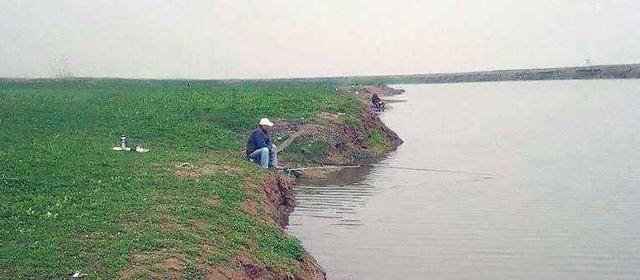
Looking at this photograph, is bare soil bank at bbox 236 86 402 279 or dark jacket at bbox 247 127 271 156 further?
dark jacket at bbox 247 127 271 156

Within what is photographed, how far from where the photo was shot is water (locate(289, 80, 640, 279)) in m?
11.5

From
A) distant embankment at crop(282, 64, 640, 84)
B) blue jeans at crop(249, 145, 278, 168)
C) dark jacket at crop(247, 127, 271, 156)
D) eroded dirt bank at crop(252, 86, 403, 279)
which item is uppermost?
dark jacket at crop(247, 127, 271, 156)

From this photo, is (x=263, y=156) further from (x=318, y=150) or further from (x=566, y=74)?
(x=566, y=74)

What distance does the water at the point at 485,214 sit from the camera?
37.9 ft

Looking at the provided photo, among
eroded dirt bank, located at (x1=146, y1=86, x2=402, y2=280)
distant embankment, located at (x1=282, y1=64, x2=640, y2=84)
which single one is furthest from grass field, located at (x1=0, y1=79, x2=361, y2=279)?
distant embankment, located at (x1=282, y1=64, x2=640, y2=84)

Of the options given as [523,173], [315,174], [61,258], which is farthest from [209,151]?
[61,258]

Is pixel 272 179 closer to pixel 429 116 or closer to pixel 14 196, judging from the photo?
pixel 14 196

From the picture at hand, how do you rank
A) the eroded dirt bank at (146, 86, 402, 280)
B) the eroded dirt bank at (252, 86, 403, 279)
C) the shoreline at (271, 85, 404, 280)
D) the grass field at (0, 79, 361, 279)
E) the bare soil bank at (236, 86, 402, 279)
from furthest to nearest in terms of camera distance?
1. the eroded dirt bank at (252, 86, 403, 279)
2. the bare soil bank at (236, 86, 402, 279)
3. the shoreline at (271, 85, 404, 280)
4. the eroded dirt bank at (146, 86, 402, 280)
5. the grass field at (0, 79, 361, 279)

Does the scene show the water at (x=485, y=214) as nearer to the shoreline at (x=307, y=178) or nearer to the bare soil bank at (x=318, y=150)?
the shoreline at (x=307, y=178)

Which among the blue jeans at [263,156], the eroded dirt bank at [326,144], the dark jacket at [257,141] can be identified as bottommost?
the eroded dirt bank at [326,144]

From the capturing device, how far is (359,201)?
1725 cm

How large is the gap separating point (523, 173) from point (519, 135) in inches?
463

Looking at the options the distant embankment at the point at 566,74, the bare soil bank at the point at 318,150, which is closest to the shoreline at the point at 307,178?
the bare soil bank at the point at 318,150

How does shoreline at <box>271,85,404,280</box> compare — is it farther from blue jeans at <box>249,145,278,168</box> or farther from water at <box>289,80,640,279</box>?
blue jeans at <box>249,145,278,168</box>
